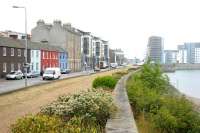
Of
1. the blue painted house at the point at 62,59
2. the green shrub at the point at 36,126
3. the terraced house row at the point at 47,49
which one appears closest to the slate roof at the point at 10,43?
the terraced house row at the point at 47,49

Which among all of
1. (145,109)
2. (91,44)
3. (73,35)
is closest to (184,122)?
(145,109)

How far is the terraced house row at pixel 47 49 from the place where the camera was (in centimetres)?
7400

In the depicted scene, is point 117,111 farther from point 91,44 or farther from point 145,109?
point 91,44

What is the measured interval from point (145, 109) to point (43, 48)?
75.3m

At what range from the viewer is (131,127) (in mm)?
9852

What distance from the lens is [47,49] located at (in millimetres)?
95000

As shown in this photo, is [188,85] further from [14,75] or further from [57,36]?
[14,75]

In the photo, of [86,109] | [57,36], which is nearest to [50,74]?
[57,36]

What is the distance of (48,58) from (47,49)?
2469 mm

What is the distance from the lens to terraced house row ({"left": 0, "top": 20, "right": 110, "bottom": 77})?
2913 inches

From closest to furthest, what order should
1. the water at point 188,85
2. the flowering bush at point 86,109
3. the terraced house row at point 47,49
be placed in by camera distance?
the flowering bush at point 86,109, the terraced house row at point 47,49, the water at point 188,85

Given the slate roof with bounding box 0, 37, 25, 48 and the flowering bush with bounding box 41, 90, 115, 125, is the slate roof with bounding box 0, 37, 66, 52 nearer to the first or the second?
the slate roof with bounding box 0, 37, 25, 48

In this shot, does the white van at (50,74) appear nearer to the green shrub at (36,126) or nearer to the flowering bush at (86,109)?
the flowering bush at (86,109)

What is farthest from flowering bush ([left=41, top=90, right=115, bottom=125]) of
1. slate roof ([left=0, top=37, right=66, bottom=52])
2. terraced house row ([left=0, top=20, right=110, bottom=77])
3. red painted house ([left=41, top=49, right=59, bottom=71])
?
red painted house ([left=41, top=49, right=59, bottom=71])
